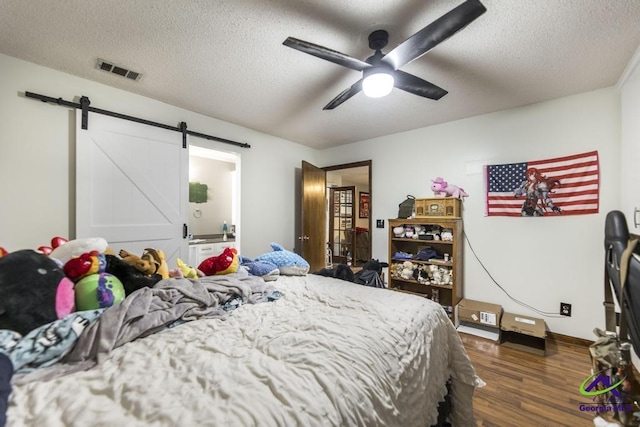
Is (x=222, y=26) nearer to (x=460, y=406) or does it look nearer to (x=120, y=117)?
(x=120, y=117)

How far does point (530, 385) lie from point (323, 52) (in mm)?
2712

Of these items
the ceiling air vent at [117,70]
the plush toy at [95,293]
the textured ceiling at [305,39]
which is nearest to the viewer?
the plush toy at [95,293]

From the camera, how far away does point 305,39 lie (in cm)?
177

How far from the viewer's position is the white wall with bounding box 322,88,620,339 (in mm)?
2412

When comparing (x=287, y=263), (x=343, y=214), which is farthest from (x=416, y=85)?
(x=343, y=214)

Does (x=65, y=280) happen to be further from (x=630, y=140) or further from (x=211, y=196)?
(x=211, y=196)

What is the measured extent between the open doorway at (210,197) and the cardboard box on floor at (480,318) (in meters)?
3.62

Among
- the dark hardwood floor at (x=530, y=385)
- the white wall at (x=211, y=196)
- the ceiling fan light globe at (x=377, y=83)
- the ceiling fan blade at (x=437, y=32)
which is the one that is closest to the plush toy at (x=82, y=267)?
the ceiling fan light globe at (x=377, y=83)

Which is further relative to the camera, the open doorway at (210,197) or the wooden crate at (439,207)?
the open doorway at (210,197)

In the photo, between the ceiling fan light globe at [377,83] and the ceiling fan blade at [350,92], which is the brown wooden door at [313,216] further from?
the ceiling fan light globe at [377,83]

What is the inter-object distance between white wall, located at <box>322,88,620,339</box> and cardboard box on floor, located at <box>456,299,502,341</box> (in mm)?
197

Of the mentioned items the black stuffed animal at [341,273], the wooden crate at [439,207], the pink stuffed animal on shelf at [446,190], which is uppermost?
the pink stuffed animal on shelf at [446,190]

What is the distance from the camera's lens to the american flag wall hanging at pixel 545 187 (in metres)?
2.45

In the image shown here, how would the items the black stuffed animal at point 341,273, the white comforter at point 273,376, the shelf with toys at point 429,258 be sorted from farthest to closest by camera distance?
the shelf with toys at point 429,258 → the black stuffed animal at point 341,273 → the white comforter at point 273,376
